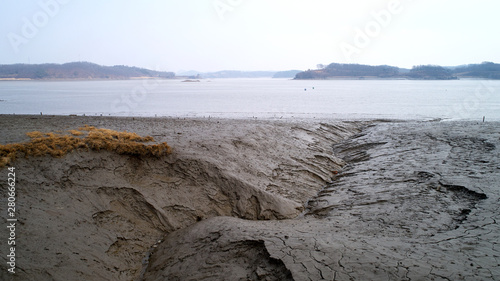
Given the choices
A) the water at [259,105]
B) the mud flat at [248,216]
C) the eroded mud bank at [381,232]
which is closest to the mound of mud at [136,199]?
the mud flat at [248,216]

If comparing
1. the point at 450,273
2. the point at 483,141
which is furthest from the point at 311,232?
the point at 483,141

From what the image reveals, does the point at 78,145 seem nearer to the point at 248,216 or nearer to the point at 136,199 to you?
the point at 136,199

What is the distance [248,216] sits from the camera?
30.3 feet

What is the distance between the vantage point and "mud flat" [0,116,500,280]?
583 cm

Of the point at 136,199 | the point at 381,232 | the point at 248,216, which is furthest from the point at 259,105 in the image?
the point at 381,232

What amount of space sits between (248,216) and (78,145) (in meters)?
5.14

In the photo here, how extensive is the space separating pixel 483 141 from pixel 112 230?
15.7 meters

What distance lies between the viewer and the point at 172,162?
32.9 ft

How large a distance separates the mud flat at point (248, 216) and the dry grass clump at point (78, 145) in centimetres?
27

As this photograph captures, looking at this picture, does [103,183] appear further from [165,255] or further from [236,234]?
[236,234]

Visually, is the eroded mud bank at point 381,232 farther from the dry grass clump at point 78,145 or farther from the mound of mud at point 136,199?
the dry grass clump at point 78,145

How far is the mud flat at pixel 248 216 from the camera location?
5.83m

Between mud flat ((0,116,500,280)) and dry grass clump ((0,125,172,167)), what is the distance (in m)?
0.27

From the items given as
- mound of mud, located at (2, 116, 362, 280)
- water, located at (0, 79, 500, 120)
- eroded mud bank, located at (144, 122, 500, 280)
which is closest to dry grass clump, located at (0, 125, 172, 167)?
mound of mud, located at (2, 116, 362, 280)
